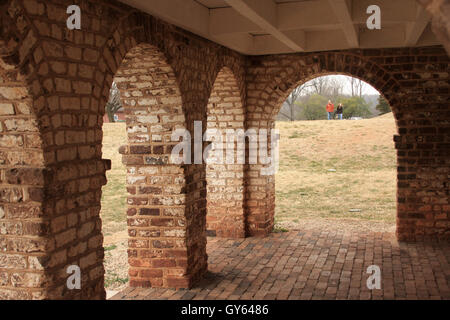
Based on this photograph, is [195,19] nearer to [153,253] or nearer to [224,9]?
[224,9]

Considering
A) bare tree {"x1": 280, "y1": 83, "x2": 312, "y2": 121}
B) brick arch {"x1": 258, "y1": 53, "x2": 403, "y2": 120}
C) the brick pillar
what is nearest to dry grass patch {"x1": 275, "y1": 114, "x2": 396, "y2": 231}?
brick arch {"x1": 258, "y1": 53, "x2": 403, "y2": 120}

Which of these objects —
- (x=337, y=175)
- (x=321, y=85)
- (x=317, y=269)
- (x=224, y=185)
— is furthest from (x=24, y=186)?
(x=321, y=85)

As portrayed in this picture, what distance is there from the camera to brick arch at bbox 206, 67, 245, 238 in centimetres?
844

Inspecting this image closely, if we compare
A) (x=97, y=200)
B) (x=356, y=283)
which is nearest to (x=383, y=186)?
(x=356, y=283)

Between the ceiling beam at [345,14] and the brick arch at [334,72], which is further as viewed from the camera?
the brick arch at [334,72]

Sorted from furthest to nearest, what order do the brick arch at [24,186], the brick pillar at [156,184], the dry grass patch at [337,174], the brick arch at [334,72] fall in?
the dry grass patch at [337,174] < the brick arch at [334,72] < the brick pillar at [156,184] < the brick arch at [24,186]

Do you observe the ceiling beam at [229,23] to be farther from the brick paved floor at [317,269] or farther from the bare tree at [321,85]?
the bare tree at [321,85]

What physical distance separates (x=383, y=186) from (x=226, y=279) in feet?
31.1

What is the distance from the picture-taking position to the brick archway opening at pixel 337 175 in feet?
33.2

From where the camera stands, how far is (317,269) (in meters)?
6.67

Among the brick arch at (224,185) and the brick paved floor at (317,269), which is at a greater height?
the brick arch at (224,185)

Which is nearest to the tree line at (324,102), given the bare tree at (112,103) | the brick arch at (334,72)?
the bare tree at (112,103)

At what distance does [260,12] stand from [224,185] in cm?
403

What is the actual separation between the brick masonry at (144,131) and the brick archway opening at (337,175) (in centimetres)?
52
